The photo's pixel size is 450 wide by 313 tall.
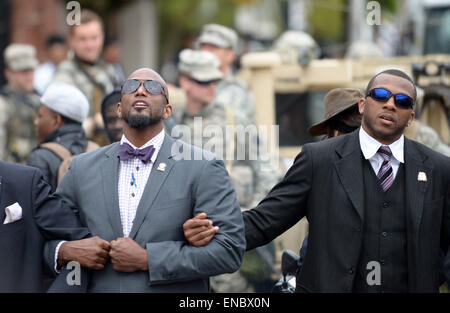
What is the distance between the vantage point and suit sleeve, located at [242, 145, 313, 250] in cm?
552

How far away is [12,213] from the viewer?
5320 millimetres

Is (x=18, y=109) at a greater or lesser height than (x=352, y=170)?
greater

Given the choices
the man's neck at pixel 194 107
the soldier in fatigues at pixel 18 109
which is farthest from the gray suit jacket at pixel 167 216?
the soldier in fatigues at pixel 18 109

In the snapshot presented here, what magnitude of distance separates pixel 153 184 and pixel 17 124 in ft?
20.7

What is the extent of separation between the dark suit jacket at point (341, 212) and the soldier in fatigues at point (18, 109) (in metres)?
5.56

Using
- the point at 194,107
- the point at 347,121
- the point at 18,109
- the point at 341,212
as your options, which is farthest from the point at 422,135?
the point at 18,109

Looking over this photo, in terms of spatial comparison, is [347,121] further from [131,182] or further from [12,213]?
[12,213]

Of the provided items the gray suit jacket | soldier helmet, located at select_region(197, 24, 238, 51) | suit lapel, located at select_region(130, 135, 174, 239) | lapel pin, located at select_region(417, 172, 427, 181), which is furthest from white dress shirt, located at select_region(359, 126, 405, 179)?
soldier helmet, located at select_region(197, 24, 238, 51)

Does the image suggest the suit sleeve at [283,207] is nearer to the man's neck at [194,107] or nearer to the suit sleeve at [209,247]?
the suit sleeve at [209,247]

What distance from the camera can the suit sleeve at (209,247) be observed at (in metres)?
5.07

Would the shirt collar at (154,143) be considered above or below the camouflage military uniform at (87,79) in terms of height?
below

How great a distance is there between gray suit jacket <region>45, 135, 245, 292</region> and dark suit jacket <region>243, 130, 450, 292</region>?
395mm

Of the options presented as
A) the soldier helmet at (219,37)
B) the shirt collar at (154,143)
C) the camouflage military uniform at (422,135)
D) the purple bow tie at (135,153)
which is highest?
the soldier helmet at (219,37)

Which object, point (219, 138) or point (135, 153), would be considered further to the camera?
point (219, 138)
